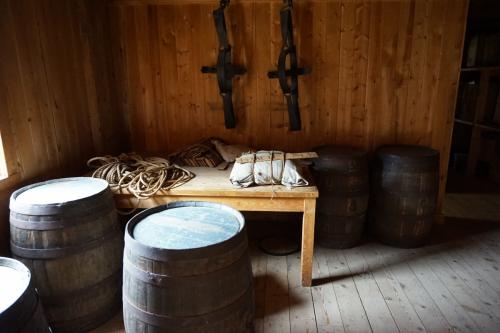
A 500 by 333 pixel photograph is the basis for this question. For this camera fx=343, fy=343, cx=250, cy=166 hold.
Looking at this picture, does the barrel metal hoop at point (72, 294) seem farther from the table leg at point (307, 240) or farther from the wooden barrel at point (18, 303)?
the table leg at point (307, 240)

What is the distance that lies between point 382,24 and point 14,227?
2.81 meters

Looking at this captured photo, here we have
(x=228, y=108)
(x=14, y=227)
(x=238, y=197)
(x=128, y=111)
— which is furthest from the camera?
(x=128, y=111)

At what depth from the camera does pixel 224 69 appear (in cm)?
266

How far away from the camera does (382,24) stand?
2713mm

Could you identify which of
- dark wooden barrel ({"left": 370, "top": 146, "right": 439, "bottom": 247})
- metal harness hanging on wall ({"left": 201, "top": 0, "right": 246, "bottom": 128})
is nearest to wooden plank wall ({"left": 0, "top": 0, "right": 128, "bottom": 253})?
metal harness hanging on wall ({"left": 201, "top": 0, "right": 246, "bottom": 128})

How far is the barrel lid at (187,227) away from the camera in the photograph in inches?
53.8

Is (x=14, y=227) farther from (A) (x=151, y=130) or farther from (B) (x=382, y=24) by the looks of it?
(B) (x=382, y=24)

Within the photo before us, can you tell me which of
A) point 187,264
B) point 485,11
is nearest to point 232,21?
point 187,264

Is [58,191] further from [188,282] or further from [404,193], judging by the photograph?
[404,193]

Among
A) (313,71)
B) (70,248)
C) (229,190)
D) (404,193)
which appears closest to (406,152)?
(404,193)

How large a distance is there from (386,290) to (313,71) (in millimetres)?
1734

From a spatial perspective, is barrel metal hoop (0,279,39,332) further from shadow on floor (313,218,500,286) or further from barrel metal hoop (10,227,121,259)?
shadow on floor (313,218,500,286)

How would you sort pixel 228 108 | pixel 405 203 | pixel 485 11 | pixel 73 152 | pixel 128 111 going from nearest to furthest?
1. pixel 73 152
2. pixel 405 203
3. pixel 228 108
4. pixel 128 111
5. pixel 485 11

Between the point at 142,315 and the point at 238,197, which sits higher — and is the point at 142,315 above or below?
below
